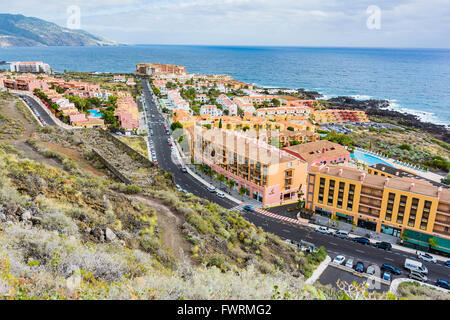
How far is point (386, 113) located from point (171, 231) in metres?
96.6

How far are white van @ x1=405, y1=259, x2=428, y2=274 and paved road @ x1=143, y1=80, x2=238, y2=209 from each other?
54.2 feet

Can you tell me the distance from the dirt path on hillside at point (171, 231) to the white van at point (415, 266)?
16987 millimetres

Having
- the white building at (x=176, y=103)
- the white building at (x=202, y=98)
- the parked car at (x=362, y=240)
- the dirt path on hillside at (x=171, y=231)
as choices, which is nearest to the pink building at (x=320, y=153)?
the parked car at (x=362, y=240)

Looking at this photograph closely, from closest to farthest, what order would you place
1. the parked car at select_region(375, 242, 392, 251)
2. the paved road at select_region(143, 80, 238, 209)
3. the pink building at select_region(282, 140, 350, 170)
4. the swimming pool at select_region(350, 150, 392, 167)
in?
the parked car at select_region(375, 242, 392, 251), the paved road at select_region(143, 80, 238, 209), the pink building at select_region(282, 140, 350, 170), the swimming pool at select_region(350, 150, 392, 167)

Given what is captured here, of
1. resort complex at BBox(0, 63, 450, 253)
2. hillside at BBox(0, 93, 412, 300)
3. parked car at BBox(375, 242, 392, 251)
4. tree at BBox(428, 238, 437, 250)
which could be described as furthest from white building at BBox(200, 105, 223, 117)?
tree at BBox(428, 238, 437, 250)

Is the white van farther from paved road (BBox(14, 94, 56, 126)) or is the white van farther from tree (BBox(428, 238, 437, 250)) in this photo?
paved road (BBox(14, 94, 56, 126))

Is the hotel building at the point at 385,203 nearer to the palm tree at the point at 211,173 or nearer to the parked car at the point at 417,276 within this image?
the parked car at the point at 417,276

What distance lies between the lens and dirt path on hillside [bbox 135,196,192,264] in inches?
571

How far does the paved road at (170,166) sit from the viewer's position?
1358 inches

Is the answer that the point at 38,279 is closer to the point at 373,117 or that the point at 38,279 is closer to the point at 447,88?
the point at 373,117

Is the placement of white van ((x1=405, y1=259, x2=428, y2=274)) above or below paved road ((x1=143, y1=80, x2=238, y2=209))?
below

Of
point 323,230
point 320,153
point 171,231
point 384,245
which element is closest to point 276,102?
point 320,153

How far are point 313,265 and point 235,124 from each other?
38.7 metres

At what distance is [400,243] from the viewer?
2684 cm
